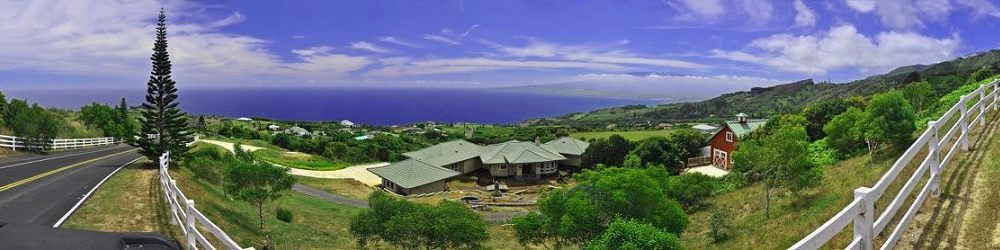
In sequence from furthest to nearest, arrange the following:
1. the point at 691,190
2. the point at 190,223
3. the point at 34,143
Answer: the point at 34,143
the point at 691,190
the point at 190,223

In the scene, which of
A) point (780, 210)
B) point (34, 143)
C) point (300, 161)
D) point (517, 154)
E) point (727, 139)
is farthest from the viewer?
point (300, 161)

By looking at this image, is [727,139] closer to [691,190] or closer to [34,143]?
[691,190]

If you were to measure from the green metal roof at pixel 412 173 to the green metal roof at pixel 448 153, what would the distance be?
4516 mm

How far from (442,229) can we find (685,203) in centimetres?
1495

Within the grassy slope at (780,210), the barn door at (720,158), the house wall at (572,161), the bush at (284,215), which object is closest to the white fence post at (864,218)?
the grassy slope at (780,210)

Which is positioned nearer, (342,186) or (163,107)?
(163,107)

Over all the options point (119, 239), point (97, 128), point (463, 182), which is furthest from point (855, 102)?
point (97, 128)

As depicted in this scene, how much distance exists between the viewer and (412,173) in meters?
39.2

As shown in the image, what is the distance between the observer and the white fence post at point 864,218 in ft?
12.8

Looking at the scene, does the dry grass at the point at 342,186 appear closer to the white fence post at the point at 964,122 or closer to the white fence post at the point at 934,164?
the white fence post at the point at 964,122

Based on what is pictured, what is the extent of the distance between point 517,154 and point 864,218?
43.2 meters

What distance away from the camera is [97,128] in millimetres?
51938

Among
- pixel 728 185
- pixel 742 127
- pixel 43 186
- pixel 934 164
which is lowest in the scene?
pixel 728 185

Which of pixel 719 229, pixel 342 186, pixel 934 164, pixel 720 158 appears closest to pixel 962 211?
pixel 934 164
